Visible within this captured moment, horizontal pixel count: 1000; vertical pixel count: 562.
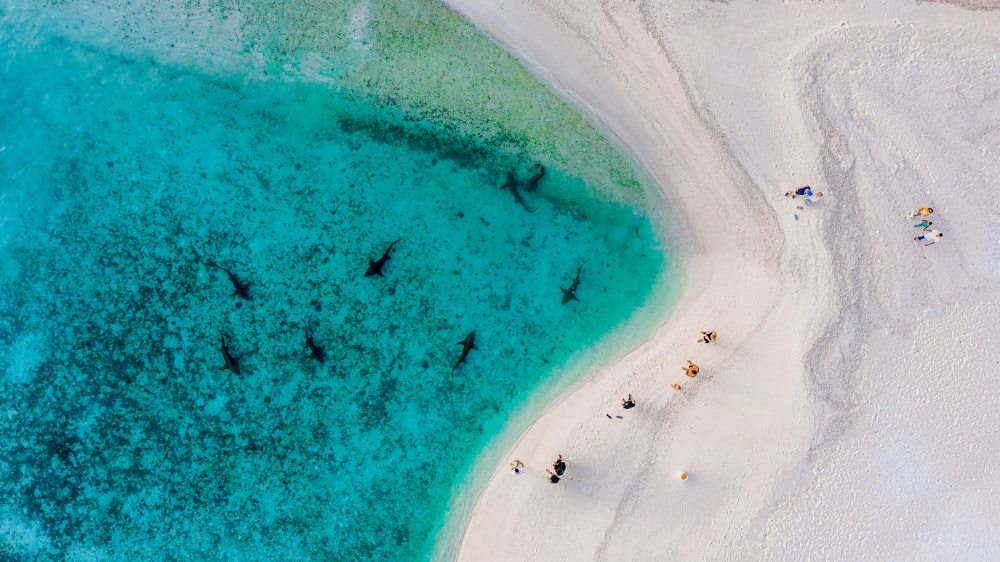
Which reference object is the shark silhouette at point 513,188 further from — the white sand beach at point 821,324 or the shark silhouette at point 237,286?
the shark silhouette at point 237,286

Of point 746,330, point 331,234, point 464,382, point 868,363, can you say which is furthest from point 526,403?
point 868,363

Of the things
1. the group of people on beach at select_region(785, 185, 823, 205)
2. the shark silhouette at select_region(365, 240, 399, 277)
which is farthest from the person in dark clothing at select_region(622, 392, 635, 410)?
the shark silhouette at select_region(365, 240, 399, 277)

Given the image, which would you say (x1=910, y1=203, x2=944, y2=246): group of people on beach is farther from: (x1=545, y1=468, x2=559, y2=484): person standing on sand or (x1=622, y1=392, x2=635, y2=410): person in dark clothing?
(x1=545, y1=468, x2=559, y2=484): person standing on sand

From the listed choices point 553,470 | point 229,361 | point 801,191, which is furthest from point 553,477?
point 801,191

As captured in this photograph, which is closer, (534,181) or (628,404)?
(628,404)

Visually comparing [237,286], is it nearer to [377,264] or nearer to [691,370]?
[377,264]

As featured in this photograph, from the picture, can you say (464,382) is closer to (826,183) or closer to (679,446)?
(679,446)

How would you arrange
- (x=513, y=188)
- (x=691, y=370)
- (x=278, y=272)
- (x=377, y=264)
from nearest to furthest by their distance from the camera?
(x=691, y=370), (x=377, y=264), (x=513, y=188), (x=278, y=272)
